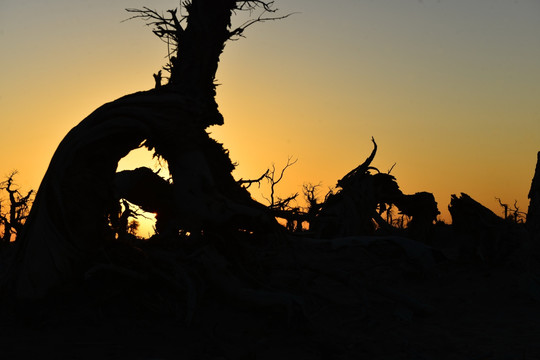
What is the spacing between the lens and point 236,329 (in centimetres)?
733

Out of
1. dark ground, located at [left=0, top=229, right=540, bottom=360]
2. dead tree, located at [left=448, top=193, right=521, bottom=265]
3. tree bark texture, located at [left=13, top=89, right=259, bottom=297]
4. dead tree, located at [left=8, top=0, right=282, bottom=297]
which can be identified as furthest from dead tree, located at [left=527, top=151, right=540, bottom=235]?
tree bark texture, located at [left=13, top=89, right=259, bottom=297]

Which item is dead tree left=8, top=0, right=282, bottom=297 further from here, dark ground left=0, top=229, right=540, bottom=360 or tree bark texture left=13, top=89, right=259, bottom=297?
dark ground left=0, top=229, right=540, bottom=360

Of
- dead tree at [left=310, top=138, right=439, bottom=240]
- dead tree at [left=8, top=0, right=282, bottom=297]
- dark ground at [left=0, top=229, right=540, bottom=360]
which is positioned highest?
dead tree at [left=310, top=138, right=439, bottom=240]

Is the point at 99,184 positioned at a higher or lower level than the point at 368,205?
lower

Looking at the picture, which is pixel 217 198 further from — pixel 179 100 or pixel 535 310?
pixel 535 310

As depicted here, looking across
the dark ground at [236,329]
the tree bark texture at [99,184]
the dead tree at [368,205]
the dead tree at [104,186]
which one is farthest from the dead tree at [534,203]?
the tree bark texture at [99,184]

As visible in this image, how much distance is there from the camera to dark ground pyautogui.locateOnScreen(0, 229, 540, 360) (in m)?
6.66

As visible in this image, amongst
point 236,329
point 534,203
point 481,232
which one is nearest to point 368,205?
point 481,232

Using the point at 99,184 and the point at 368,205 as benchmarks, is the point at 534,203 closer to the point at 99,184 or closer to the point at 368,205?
the point at 368,205

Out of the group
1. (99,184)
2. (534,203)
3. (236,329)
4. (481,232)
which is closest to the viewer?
(236,329)

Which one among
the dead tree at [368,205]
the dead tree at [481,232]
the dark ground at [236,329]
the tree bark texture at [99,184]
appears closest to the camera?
the dark ground at [236,329]

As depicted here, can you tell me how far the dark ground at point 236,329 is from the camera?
262 inches

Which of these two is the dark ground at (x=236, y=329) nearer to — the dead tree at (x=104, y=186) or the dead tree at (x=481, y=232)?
the dead tree at (x=104, y=186)

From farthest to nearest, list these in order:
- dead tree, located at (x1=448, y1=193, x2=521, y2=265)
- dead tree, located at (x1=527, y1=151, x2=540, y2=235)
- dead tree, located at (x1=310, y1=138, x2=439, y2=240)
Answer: dead tree, located at (x1=527, y1=151, x2=540, y2=235) < dead tree, located at (x1=310, y1=138, x2=439, y2=240) < dead tree, located at (x1=448, y1=193, x2=521, y2=265)
